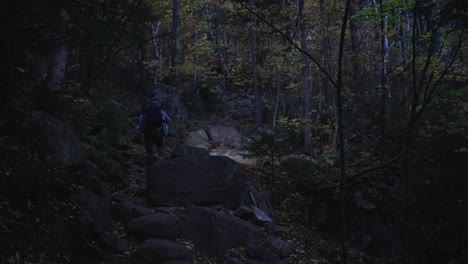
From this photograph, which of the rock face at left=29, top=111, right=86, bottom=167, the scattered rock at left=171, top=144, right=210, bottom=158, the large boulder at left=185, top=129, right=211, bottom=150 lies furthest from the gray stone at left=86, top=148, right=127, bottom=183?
the large boulder at left=185, top=129, right=211, bottom=150

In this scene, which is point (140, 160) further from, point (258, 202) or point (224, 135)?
point (224, 135)

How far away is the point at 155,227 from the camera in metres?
6.87

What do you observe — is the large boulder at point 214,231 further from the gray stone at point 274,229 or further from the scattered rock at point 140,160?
the scattered rock at point 140,160

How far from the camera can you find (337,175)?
11633 millimetres

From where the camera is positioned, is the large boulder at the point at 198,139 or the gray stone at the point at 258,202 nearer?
the gray stone at the point at 258,202

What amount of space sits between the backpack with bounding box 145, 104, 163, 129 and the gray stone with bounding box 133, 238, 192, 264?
12.1 ft

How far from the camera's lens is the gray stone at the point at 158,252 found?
609 cm

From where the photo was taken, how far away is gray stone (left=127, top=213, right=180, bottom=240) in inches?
267

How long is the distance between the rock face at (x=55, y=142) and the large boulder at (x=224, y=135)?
45.3 ft

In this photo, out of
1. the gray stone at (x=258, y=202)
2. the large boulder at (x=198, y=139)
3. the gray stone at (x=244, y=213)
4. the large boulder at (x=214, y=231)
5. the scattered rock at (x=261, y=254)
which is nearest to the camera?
the large boulder at (x=214, y=231)

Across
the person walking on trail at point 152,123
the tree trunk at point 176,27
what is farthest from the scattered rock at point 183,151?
the tree trunk at point 176,27

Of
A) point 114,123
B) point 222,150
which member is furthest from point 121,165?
point 222,150

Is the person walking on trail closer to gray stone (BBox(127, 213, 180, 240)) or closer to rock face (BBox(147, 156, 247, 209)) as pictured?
rock face (BBox(147, 156, 247, 209))

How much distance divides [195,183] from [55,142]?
3361 mm
